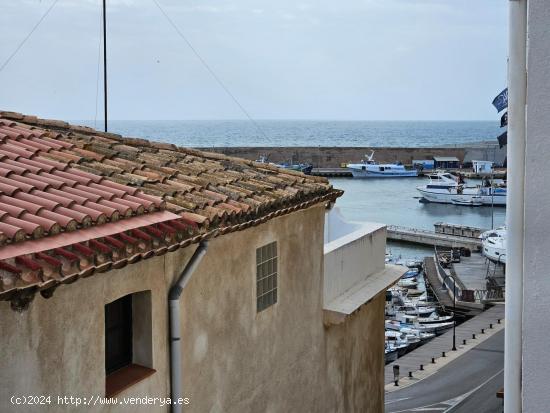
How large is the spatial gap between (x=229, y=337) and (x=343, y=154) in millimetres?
106827

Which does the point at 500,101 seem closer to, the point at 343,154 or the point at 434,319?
the point at 434,319

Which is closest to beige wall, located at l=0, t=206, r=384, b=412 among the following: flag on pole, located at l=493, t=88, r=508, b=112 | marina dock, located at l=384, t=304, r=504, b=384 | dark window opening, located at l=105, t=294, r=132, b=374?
dark window opening, located at l=105, t=294, r=132, b=374

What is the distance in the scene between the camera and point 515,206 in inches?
139

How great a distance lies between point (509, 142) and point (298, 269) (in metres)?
5.78

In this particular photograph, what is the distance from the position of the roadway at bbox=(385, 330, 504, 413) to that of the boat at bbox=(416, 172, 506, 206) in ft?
167

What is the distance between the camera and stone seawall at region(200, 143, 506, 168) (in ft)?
353

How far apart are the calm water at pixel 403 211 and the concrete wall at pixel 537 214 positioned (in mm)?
57668

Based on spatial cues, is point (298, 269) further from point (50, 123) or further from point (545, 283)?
point (545, 283)

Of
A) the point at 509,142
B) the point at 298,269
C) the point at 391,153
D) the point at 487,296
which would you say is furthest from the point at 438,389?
the point at 391,153

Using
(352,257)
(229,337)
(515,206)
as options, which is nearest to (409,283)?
(352,257)

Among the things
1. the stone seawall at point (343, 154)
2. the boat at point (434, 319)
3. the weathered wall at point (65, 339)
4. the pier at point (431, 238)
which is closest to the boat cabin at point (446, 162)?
the stone seawall at point (343, 154)

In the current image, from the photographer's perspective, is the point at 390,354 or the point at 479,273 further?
the point at 479,273

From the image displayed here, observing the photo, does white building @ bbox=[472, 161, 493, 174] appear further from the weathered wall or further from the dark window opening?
the weathered wall

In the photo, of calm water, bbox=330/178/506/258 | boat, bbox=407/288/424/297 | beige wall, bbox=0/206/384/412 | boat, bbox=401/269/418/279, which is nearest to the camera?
beige wall, bbox=0/206/384/412
